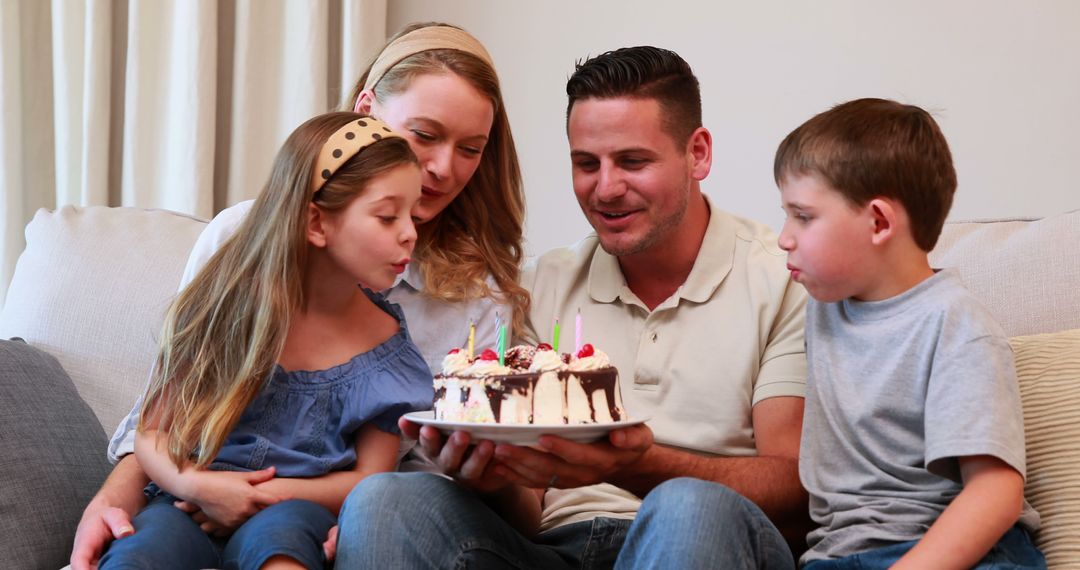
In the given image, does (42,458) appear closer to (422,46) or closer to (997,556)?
(422,46)

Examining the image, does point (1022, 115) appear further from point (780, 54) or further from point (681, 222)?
point (681, 222)

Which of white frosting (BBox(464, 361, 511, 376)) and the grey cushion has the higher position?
white frosting (BBox(464, 361, 511, 376))

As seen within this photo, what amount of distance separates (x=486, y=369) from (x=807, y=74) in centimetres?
161

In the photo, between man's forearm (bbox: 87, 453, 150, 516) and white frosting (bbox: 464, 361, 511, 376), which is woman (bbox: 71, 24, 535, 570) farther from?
white frosting (bbox: 464, 361, 511, 376)

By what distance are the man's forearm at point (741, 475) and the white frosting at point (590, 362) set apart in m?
0.19

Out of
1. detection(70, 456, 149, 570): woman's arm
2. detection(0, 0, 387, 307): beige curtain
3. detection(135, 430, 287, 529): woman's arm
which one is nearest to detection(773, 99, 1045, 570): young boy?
detection(135, 430, 287, 529): woman's arm

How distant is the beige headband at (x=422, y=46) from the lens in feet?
7.15

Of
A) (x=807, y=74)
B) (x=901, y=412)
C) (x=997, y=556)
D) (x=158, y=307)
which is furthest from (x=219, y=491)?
(x=807, y=74)

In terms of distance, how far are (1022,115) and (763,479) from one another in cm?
135

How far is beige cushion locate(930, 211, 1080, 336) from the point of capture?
1.94 meters

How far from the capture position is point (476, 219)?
232 cm

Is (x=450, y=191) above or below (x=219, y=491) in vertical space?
above

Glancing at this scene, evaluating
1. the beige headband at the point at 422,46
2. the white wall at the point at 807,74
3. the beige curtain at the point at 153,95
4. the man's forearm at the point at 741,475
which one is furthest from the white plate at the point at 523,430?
the beige curtain at the point at 153,95

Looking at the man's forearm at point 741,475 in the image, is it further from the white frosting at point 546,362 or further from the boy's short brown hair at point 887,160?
the boy's short brown hair at point 887,160
